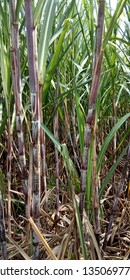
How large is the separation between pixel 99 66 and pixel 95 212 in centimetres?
28

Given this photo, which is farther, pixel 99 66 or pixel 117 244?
pixel 117 244

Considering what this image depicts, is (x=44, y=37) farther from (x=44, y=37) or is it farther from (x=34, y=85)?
(x=34, y=85)

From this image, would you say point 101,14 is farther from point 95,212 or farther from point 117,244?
point 117,244

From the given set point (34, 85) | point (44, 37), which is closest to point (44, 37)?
point (44, 37)

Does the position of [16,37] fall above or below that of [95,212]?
above

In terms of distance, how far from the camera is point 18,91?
0.54 meters

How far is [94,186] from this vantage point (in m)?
0.62

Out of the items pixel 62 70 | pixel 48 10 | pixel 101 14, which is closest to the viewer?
pixel 101 14

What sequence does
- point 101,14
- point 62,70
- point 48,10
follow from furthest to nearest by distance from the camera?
point 62,70, point 48,10, point 101,14

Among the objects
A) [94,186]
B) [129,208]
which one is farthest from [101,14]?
[129,208]
